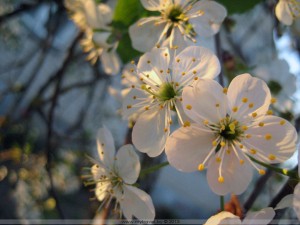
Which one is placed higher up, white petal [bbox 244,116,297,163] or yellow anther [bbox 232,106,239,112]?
yellow anther [bbox 232,106,239,112]

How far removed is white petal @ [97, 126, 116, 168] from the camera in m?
0.72

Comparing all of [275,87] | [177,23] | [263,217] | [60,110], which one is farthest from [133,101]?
[60,110]

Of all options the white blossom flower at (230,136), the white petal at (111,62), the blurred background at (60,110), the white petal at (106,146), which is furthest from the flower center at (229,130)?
the white petal at (111,62)

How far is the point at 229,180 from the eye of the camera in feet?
1.81

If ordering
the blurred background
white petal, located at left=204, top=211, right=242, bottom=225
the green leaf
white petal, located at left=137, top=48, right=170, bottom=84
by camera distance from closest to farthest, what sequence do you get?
white petal, located at left=204, top=211, right=242, bottom=225 < white petal, located at left=137, top=48, right=170, bottom=84 < the green leaf < the blurred background

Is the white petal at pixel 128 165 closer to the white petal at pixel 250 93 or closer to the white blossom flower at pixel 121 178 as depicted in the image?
the white blossom flower at pixel 121 178

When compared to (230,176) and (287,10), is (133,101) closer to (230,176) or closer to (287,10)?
(230,176)

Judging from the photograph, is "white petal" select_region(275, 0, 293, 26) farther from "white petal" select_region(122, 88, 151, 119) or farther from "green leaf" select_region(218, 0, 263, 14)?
"white petal" select_region(122, 88, 151, 119)

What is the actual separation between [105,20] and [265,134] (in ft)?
1.41

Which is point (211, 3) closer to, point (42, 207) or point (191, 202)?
point (42, 207)

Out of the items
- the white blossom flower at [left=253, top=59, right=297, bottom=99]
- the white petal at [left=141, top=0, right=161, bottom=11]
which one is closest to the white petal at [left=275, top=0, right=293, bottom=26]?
the white petal at [left=141, top=0, right=161, bottom=11]

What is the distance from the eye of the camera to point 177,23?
0.70m

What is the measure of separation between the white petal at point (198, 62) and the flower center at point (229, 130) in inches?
2.7

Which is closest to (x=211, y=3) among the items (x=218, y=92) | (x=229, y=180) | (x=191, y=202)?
(x=218, y=92)
